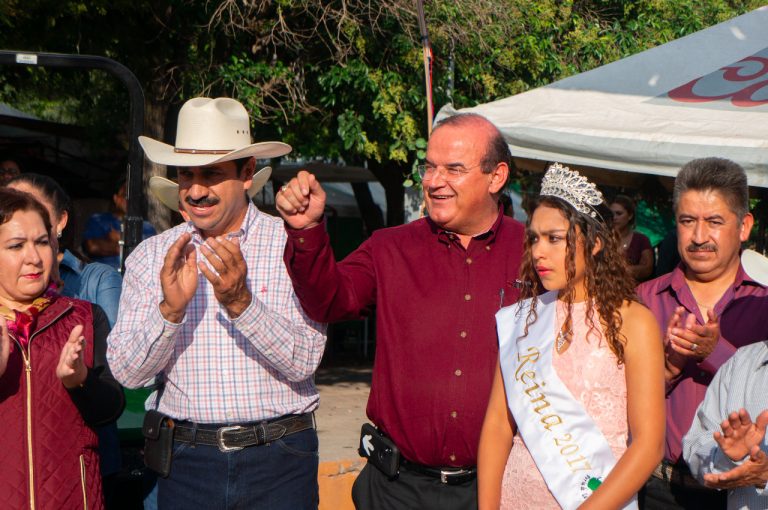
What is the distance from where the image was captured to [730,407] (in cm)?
304

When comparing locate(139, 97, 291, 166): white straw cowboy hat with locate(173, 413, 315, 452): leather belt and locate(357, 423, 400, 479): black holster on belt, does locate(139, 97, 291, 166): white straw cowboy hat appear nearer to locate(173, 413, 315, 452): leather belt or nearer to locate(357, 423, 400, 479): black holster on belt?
locate(173, 413, 315, 452): leather belt

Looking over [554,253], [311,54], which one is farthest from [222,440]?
[311,54]

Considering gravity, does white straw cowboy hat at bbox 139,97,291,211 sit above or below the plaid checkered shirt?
above

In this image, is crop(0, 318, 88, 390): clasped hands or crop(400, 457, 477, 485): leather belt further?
crop(400, 457, 477, 485): leather belt

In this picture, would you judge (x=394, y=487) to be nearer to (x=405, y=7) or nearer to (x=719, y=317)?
(x=719, y=317)

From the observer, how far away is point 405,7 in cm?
841

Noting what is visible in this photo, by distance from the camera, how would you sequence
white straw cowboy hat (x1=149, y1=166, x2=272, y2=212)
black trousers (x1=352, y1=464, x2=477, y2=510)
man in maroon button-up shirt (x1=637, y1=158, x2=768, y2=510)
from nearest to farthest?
black trousers (x1=352, y1=464, x2=477, y2=510)
man in maroon button-up shirt (x1=637, y1=158, x2=768, y2=510)
white straw cowboy hat (x1=149, y1=166, x2=272, y2=212)

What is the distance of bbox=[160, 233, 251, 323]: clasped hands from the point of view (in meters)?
2.94

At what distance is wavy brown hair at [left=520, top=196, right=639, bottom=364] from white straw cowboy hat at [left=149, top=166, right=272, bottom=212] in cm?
126

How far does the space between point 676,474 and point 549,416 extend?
2.85 feet

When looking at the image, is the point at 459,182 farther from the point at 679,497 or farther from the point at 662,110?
the point at 662,110

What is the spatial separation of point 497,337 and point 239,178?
1.13m

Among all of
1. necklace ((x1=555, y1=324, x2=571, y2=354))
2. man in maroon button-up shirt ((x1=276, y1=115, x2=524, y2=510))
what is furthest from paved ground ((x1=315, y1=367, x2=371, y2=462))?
necklace ((x1=555, y1=324, x2=571, y2=354))

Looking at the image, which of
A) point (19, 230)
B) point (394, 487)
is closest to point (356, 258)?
point (394, 487)
